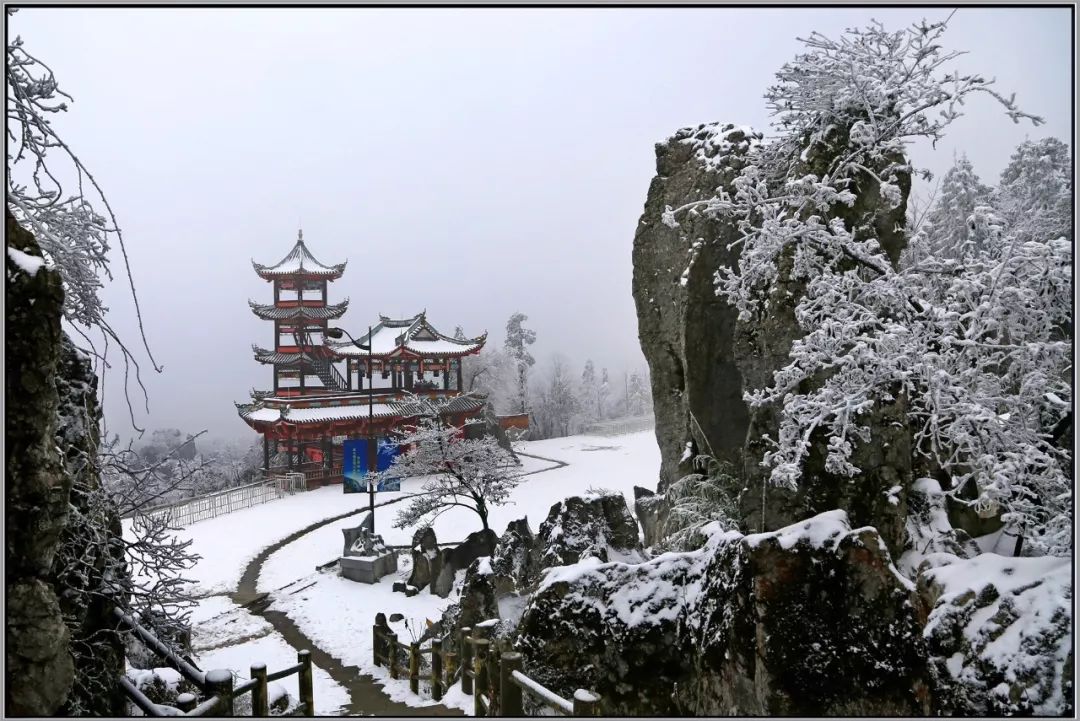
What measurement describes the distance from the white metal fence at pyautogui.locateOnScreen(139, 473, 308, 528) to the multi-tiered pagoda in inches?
31.3

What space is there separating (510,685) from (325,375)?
20.7 m

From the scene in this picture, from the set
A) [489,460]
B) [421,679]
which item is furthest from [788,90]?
[489,460]

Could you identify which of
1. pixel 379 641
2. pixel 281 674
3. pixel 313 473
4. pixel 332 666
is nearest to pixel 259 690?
pixel 281 674

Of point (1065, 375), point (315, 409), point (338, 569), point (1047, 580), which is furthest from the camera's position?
point (315, 409)

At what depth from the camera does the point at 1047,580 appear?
261 cm

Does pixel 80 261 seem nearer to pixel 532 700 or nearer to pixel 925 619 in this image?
pixel 532 700

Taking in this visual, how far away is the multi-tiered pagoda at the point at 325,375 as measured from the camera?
2025cm

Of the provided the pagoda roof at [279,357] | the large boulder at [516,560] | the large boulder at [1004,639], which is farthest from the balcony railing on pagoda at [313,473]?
the large boulder at [1004,639]

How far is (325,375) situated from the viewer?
22672mm

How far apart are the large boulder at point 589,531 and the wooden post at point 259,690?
383 cm

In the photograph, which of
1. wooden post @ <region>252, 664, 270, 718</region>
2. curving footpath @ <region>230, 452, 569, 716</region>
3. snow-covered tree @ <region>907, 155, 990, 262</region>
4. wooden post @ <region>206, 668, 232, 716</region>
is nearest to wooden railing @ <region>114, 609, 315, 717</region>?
wooden post @ <region>206, 668, 232, 716</region>

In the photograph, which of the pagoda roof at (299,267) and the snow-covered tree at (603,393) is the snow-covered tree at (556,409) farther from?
the pagoda roof at (299,267)

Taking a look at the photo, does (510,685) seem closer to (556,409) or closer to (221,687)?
(221,687)

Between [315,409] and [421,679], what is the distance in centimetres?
1486
